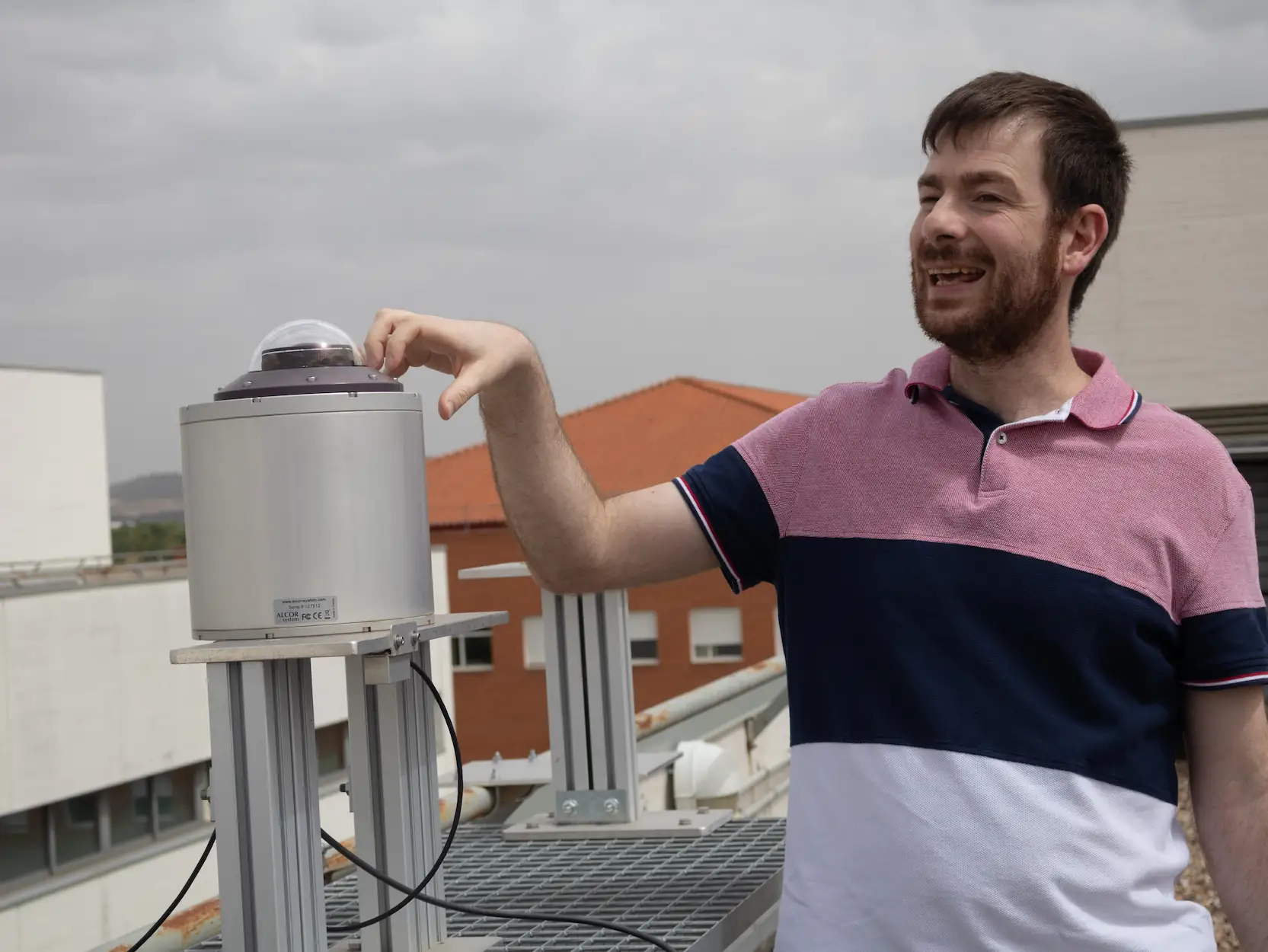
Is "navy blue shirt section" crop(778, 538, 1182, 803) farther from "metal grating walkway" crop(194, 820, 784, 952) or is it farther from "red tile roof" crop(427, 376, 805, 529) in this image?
"red tile roof" crop(427, 376, 805, 529)

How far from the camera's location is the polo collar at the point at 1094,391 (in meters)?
2.37

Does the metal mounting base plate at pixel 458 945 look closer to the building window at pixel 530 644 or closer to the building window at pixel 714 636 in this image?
the building window at pixel 714 636

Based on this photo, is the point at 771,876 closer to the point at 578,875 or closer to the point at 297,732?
the point at 578,875

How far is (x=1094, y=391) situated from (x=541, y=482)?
0.89 meters

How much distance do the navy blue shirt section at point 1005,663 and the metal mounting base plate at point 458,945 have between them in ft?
5.01

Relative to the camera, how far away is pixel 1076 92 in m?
2.52

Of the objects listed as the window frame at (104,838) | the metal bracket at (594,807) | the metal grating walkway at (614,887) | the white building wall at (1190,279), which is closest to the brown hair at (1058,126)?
the metal grating walkway at (614,887)

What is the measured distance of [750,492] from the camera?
2.46m

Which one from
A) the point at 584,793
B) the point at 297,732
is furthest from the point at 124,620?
the point at 297,732

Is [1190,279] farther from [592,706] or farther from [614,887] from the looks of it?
[614,887]

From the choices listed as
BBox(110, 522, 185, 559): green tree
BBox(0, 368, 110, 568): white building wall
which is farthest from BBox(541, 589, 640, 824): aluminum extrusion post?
BBox(0, 368, 110, 568): white building wall

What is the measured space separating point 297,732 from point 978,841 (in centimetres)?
135

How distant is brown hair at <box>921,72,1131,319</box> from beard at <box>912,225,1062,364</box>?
0.32ft

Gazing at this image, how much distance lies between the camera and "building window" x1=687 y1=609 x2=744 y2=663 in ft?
120
